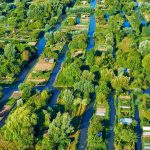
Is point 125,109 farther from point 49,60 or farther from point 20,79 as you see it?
point 49,60

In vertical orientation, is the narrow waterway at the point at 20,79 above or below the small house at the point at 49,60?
below

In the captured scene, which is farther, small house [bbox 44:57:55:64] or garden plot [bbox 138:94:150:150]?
small house [bbox 44:57:55:64]

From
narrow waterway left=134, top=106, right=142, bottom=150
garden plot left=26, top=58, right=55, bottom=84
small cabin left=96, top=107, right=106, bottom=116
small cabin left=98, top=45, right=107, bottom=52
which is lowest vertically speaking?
narrow waterway left=134, top=106, right=142, bottom=150

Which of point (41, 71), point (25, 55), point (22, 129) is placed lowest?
point (41, 71)

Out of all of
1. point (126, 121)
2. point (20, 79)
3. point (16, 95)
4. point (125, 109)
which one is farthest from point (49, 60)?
point (126, 121)

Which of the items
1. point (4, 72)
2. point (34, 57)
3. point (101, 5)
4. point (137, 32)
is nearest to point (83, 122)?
point (4, 72)

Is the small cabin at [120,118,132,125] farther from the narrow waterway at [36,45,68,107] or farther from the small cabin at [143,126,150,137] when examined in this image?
the narrow waterway at [36,45,68,107]

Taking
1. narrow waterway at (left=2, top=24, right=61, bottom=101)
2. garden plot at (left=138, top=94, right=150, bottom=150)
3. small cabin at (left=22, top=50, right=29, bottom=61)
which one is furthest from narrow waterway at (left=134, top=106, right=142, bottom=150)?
small cabin at (left=22, top=50, right=29, bottom=61)

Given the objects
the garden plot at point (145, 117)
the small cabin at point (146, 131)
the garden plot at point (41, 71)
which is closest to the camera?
the garden plot at point (145, 117)

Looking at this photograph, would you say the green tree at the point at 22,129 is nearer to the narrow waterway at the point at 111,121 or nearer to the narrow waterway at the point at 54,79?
the narrow waterway at the point at 54,79

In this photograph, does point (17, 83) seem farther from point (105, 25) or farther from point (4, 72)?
point (105, 25)

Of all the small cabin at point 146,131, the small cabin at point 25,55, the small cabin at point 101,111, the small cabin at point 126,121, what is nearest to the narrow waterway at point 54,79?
the small cabin at point 25,55
